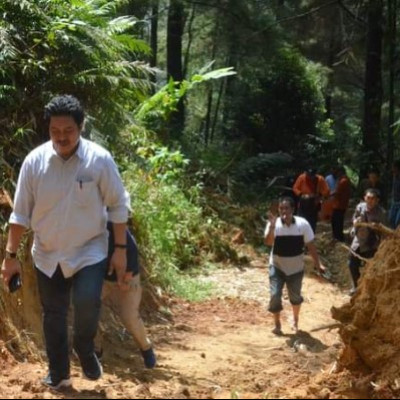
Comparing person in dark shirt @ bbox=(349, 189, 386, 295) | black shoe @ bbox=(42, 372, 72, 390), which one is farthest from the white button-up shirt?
person in dark shirt @ bbox=(349, 189, 386, 295)

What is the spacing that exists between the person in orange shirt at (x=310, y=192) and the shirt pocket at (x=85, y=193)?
9941mm

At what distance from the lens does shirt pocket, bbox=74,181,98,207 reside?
4.32m

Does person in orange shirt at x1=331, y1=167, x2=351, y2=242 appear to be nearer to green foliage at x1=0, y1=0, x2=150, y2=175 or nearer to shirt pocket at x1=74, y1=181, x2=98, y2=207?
green foliage at x1=0, y1=0, x2=150, y2=175

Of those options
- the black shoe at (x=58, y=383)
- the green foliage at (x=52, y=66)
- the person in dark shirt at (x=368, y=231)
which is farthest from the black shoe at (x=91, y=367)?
the person in dark shirt at (x=368, y=231)

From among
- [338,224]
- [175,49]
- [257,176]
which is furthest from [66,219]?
[175,49]

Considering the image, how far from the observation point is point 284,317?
33.1ft

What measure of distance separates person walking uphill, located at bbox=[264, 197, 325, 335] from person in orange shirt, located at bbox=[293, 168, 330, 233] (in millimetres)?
5158

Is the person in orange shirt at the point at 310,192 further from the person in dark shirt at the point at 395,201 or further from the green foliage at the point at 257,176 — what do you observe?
the green foliage at the point at 257,176

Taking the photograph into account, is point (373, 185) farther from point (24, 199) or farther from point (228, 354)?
point (24, 199)

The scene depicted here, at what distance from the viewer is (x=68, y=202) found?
14.2 feet

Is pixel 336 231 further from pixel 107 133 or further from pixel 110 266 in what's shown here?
pixel 110 266

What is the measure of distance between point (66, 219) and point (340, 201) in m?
11.0

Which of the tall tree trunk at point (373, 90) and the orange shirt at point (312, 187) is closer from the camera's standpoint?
the orange shirt at point (312, 187)

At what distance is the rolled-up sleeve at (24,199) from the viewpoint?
4.40 metres
